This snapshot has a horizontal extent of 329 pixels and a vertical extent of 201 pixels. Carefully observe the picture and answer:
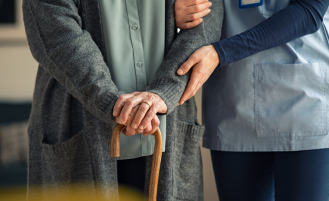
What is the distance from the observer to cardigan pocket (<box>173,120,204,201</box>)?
39.8 inches

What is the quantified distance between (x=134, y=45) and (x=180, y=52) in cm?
14

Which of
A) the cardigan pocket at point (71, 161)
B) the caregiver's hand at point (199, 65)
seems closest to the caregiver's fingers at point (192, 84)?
the caregiver's hand at point (199, 65)

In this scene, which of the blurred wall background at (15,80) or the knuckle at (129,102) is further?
the blurred wall background at (15,80)

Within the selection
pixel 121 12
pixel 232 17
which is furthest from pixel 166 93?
pixel 232 17

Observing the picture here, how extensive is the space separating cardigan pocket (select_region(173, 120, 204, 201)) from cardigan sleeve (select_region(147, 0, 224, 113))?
179 millimetres

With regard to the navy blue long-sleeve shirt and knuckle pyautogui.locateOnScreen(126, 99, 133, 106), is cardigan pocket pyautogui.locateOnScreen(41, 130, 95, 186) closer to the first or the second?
knuckle pyautogui.locateOnScreen(126, 99, 133, 106)

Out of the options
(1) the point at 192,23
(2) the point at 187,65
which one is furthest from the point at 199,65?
(1) the point at 192,23

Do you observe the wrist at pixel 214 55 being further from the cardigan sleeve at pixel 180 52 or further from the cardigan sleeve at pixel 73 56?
the cardigan sleeve at pixel 73 56

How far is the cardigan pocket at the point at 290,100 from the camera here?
Result: 3.08 ft

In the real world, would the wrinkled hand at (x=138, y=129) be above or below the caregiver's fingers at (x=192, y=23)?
below

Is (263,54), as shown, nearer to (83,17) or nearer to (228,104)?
(228,104)

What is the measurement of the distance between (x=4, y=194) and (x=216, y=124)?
0.72 m

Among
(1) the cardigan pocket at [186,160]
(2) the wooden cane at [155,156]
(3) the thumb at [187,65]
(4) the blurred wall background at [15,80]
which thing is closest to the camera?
(2) the wooden cane at [155,156]

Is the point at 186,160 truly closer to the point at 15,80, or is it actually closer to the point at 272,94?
the point at 272,94
